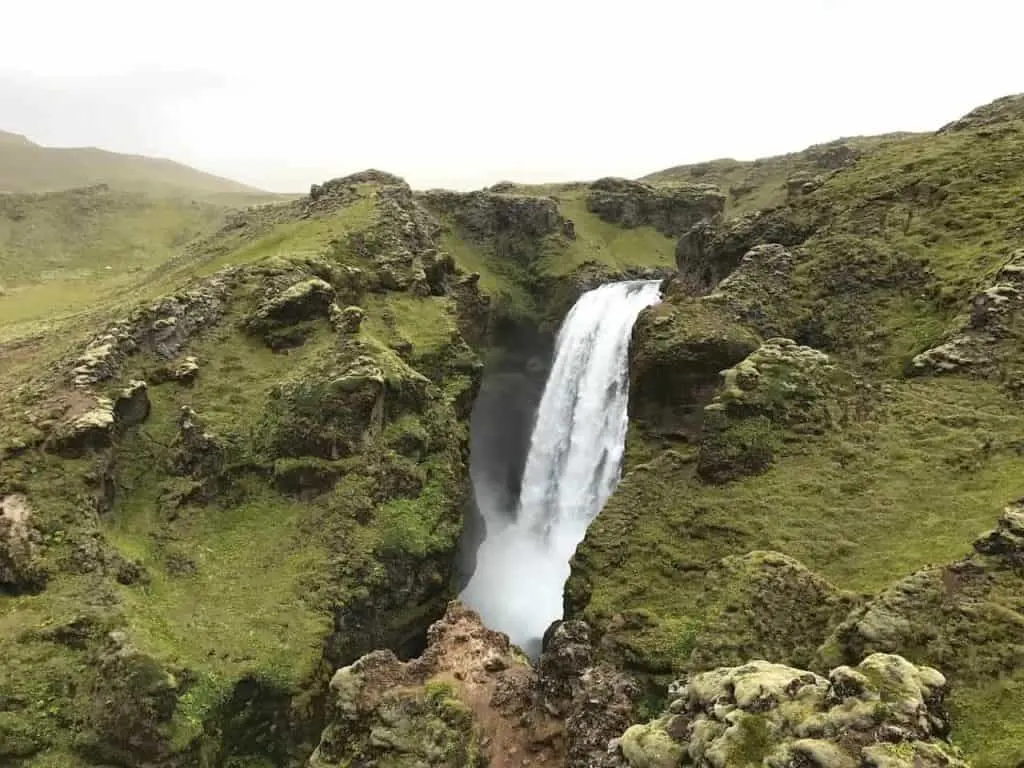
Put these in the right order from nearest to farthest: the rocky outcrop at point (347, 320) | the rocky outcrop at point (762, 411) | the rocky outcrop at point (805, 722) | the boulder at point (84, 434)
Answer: the rocky outcrop at point (805, 722) < the rocky outcrop at point (762, 411) < the boulder at point (84, 434) < the rocky outcrop at point (347, 320)

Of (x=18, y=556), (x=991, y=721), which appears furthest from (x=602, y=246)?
(x=991, y=721)

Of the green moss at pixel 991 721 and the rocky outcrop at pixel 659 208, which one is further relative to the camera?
the rocky outcrop at pixel 659 208

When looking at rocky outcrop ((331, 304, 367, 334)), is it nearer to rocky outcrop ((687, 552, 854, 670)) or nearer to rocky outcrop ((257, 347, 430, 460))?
rocky outcrop ((257, 347, 430, 460))

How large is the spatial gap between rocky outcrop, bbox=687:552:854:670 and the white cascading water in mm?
16465

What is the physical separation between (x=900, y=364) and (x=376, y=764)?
21.6 metres

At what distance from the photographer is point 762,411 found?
2588cm

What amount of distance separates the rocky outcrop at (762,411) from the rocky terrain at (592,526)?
0.33ft

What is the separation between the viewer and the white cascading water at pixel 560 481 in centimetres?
3644

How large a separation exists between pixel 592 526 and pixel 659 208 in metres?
74.1

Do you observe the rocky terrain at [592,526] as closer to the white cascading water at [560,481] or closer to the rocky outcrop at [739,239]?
the rocky outcrop at [739,239]

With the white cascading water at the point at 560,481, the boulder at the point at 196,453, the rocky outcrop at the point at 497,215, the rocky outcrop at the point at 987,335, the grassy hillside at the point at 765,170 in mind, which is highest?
the grassy hillside at the point at 765,170

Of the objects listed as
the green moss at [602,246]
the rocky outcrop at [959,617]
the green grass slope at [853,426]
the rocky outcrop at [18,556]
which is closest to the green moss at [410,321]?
the green grass slope at [853,426]

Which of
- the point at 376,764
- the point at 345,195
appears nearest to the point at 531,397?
the point at 345,195

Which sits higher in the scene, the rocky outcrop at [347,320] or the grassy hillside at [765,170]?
the grassy hillside at [765,170]
